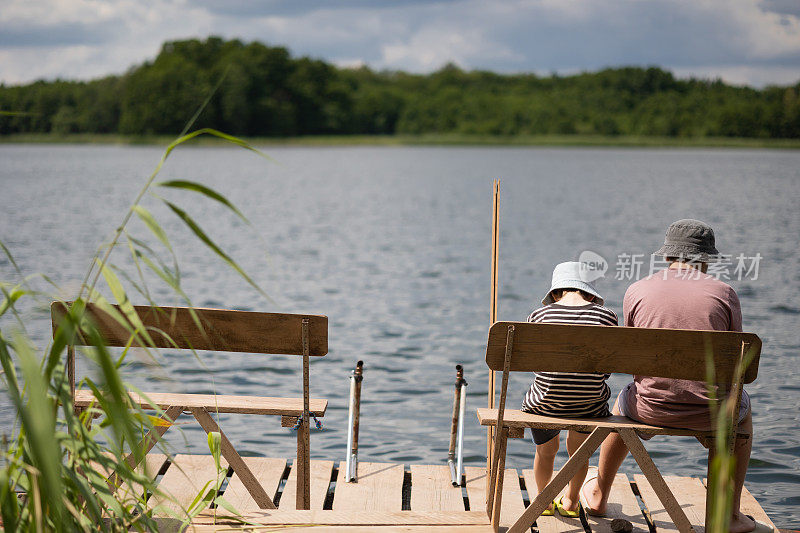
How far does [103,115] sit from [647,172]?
150ft

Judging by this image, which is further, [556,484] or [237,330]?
[237,330]

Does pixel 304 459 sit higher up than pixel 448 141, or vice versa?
pixel 448 141

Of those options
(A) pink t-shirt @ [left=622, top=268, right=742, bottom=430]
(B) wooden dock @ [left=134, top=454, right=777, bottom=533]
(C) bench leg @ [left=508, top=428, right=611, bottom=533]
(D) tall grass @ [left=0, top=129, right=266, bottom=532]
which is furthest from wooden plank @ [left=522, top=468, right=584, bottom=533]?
(D) tall grass @ [left=0, top=129, right=266, bottom=532]

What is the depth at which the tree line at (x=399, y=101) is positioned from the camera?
72312 mm

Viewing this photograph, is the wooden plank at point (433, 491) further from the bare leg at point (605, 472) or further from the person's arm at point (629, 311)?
the person's arm at point (629, 311)

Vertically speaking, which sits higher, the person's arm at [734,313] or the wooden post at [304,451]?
the person's arm at [734,313]

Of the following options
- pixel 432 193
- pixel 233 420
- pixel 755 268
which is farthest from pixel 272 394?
pixel 432 193

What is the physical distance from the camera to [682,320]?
11.9 ft

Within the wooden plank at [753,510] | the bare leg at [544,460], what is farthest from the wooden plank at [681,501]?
the bare leg at [544,460]

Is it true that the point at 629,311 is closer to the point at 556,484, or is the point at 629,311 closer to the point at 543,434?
the point at 543,434

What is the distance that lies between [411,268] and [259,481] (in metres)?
11.9

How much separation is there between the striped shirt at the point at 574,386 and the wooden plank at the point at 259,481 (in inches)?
54.6

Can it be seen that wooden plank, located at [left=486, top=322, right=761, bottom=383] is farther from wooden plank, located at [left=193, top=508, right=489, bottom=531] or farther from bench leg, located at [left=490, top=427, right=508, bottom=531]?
wooden plank, located at [left=193, top=508, right=489, bottom=531]

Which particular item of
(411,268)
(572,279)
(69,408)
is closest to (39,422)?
(69,408)
